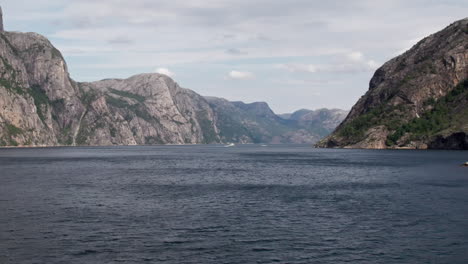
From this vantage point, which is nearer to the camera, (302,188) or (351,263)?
(351,263)

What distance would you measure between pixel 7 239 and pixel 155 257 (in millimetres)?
19201

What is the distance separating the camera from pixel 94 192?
317ft

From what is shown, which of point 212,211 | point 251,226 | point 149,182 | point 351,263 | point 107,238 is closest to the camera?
point 351,263

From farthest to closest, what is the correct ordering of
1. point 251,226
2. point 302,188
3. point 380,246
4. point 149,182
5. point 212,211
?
point 149,182 < point 302,188 < point 212,211 < point 251,226 < point 380,246

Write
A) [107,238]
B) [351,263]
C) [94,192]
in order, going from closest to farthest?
[351,263]
[107,238]
[94,192]

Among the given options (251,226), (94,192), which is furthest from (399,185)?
(94,192)

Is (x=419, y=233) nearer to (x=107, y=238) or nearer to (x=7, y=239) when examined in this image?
(x=107, y=238)

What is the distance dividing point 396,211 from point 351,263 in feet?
101

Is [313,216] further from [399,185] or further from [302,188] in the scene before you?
[399,185]

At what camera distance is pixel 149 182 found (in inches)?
4707

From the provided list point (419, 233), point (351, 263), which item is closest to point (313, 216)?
point (419, 233)

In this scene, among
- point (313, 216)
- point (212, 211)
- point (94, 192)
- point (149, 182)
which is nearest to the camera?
point (313, 216)

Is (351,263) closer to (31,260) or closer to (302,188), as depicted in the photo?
(31,260)

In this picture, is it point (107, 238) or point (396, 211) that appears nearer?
point (107, 238)
